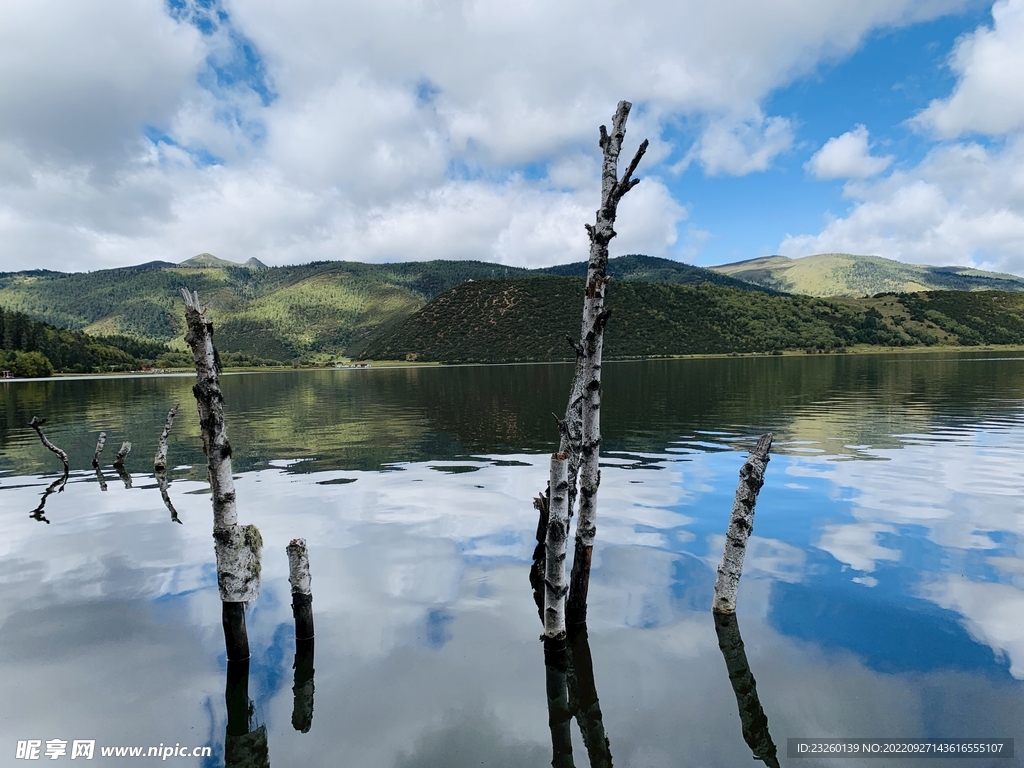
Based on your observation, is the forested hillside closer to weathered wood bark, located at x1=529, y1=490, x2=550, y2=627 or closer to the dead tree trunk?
the dead tree trunk

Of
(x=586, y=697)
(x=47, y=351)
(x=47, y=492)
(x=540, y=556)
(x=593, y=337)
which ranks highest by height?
(x=593, y=337)

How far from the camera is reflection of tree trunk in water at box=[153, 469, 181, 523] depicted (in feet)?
67.0

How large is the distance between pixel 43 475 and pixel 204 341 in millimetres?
26274

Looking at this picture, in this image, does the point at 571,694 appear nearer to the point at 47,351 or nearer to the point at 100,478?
the point at 100,478

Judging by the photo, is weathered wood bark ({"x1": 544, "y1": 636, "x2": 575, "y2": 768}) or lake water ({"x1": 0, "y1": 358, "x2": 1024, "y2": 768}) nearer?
weathered wood bark ({"x1": 544, "y1": 636, "x2": 575, "y2": 768})

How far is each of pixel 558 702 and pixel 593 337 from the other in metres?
5.99

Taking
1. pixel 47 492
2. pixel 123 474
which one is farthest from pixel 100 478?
pixel 47 492

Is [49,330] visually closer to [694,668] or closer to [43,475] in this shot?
[43,475]

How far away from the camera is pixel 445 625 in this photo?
11.6 metres

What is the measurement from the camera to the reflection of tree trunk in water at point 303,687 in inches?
347

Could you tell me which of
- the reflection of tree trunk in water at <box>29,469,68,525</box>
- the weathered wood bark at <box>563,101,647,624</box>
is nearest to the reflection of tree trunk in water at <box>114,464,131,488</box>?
the reflection of tree trunk in water at <box>29,469,68,525</box>

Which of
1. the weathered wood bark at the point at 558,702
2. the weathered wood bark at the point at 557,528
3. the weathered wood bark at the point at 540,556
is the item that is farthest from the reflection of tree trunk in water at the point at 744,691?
the weathered wood bark at the point at 540,556

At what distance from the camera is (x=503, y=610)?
12.3 m

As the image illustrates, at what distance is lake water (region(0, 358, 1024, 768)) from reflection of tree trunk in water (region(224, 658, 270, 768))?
0.10 metres
